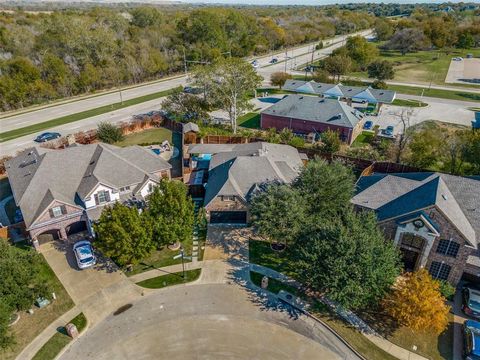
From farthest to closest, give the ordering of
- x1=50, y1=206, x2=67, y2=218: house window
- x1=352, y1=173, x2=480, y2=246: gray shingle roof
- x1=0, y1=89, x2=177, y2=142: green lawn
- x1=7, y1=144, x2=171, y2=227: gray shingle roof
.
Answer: x1=0, y1=89, x2=177, y2=142: green lawn
x1=7, y1=144, x2=171, y2=227: gray shingle roof
x1=50, y1=206, x2=67, y2=218: house window
x1=352, y1=173, x2=480, y2=246: gray shingle roof

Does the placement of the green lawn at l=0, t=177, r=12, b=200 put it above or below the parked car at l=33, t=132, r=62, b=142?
below

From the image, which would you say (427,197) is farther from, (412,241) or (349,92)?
(349,92)

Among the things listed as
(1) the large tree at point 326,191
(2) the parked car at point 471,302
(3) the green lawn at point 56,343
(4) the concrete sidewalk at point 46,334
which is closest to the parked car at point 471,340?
(2) the parked car at point 471,302

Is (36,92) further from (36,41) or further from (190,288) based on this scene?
(190,288)

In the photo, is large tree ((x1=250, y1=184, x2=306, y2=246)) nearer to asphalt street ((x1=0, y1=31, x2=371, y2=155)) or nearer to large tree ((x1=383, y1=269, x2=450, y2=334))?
large tree ((x1=383, y1=269, x2=450, y2=334))

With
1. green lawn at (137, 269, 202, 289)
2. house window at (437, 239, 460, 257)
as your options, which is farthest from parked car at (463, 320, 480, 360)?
green lawn at (137, 269, 202, 289)

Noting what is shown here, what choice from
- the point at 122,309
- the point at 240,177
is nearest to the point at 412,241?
the point at 240,177

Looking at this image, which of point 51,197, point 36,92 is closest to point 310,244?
point 51,197
